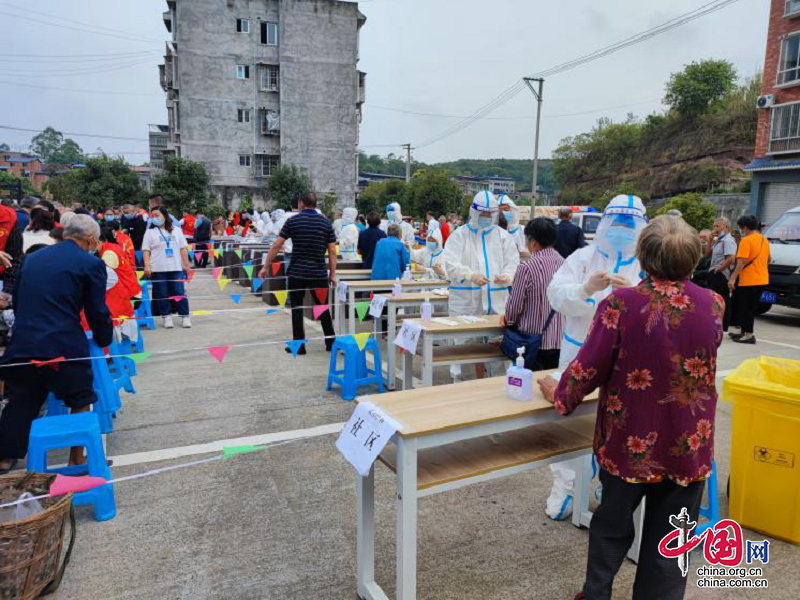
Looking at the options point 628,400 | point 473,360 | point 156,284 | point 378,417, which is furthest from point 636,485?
point 156,284

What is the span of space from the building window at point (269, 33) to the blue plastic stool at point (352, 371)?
1530 inches

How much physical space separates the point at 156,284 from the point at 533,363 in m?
6.71

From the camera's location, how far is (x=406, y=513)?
7.07ft

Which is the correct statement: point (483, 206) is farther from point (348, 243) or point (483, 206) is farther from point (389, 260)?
point (348, 243)

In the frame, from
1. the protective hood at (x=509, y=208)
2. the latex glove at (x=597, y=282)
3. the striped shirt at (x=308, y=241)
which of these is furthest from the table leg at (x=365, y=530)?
the protective hood at (x=509, y=208)

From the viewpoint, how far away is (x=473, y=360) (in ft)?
14.9

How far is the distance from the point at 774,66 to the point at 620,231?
27117mm

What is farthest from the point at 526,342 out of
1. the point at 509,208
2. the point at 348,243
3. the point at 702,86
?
the point at 702,86

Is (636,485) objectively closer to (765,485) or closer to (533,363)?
(765,485)

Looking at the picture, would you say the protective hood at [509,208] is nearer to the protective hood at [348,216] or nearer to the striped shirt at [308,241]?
the striped shirt at [308,241]

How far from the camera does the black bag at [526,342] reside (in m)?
4.00

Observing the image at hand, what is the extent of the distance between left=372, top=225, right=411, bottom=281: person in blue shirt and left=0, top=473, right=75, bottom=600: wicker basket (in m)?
5.65

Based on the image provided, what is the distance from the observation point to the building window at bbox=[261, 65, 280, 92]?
38469mm

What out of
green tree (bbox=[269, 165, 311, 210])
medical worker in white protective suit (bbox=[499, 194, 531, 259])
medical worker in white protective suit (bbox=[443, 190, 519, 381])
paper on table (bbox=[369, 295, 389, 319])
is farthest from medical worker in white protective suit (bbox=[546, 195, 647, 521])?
green tree (bbox=[269, 165, 311, 210])
